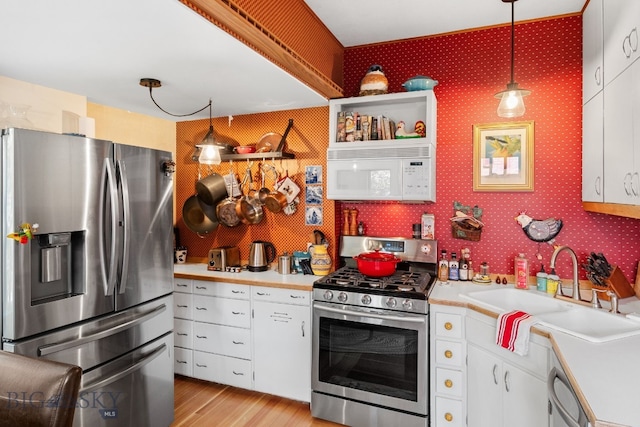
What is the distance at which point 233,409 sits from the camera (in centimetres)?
279

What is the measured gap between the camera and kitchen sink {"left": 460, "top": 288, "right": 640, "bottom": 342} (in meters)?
1.80

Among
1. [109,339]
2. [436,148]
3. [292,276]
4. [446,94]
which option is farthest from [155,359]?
[446,94]

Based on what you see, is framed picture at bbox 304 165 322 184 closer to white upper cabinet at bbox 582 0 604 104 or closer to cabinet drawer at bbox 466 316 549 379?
cabinet drawer at bbox 466 316 549 379

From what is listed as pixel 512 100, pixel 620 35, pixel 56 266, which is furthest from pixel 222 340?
pixel 620 35

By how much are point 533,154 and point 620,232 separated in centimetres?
73

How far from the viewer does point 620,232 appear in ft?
8.14

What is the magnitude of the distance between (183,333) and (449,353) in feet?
6.86

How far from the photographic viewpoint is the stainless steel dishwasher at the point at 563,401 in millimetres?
1299

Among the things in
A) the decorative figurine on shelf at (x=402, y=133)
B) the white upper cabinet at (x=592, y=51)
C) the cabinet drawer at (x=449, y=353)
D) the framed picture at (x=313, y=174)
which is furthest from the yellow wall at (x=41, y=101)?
the white upper cabinet at (x=592, y=51)

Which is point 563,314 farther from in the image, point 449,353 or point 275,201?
point 275,201

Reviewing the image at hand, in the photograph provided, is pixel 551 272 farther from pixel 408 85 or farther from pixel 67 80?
pixel 67 80

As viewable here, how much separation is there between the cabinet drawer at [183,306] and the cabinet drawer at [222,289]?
4.4 inches

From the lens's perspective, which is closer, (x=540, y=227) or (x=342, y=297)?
(x=342, y=297)

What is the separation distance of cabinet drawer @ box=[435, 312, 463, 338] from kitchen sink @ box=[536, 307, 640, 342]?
0.45 m
